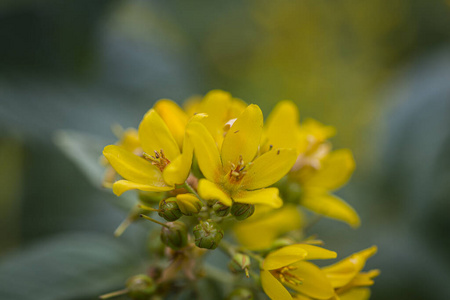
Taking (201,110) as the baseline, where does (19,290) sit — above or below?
below

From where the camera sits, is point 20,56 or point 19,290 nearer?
point 19,290

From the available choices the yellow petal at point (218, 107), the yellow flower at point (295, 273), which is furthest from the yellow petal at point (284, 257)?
the yellow petal at point (218, 107)

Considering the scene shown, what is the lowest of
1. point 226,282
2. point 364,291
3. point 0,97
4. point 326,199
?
point 364,291

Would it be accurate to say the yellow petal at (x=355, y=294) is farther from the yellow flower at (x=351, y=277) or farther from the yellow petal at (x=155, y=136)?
the yellow petal at (x=155, y=136)

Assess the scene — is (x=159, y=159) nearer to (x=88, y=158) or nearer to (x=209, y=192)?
(x=209, y=192)

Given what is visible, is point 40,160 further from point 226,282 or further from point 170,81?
point 226,282

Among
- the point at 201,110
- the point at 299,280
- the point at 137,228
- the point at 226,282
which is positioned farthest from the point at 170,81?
the point at 299,280
